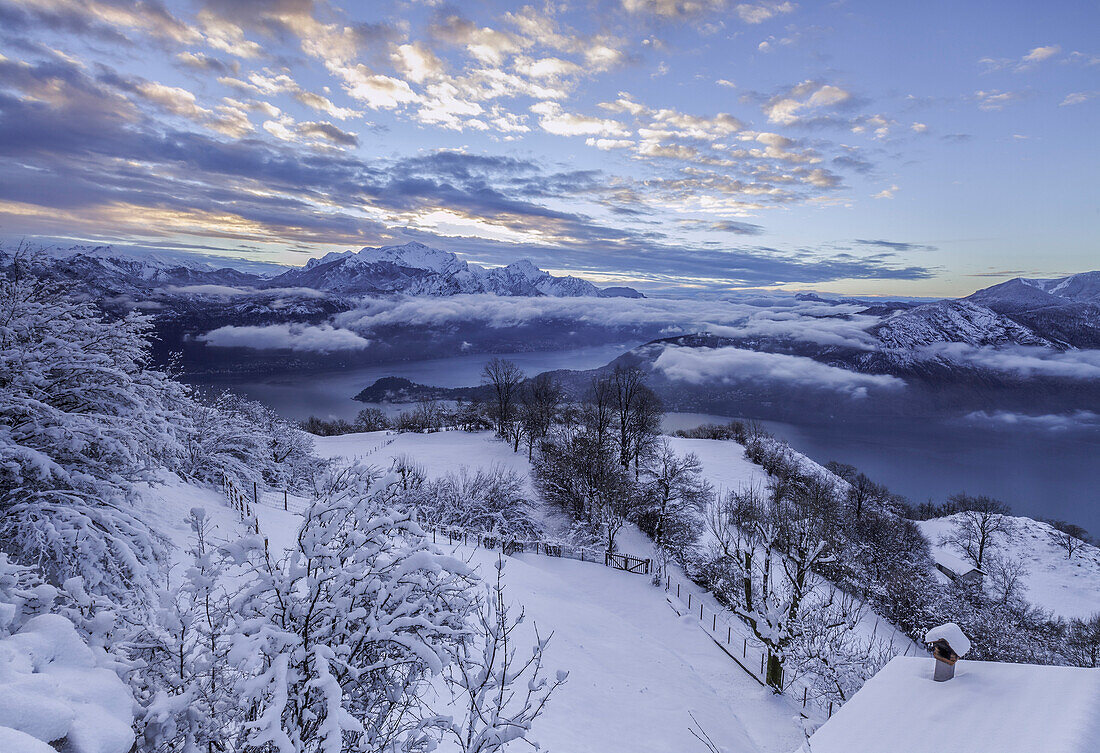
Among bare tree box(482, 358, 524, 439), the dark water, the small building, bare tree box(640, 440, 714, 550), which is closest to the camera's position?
bare tree box(640, 440, 714, 550)

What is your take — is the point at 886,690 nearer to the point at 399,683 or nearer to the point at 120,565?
the point at 399,683

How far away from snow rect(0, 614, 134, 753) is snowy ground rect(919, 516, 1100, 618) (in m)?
62.8

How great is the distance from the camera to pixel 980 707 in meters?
7.37

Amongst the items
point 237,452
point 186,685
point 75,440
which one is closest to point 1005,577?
point 186,685

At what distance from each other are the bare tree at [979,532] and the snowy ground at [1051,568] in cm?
108

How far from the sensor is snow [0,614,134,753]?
2.66m

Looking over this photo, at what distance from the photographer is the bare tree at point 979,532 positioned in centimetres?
4700

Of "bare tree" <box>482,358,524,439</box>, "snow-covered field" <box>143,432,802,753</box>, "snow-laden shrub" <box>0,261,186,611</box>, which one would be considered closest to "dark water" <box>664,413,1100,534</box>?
"bare tree" <box>482,358,524,439</box>

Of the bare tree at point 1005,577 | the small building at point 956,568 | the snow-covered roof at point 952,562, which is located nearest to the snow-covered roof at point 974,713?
the bare tree at point 1005,577

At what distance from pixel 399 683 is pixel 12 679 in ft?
9.92

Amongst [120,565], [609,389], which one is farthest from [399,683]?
[609,389]

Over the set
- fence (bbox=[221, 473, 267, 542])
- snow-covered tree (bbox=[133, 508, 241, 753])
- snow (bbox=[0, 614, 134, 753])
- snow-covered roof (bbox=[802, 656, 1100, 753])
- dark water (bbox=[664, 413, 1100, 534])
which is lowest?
dark water (bbox=[664, 413, 1100, 534])

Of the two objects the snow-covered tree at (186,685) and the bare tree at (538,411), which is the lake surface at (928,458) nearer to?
the bare tree at (538,411)

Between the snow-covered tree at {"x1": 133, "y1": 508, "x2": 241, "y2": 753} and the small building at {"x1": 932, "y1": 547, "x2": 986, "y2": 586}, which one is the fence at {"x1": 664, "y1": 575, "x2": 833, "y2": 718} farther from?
the small building at {"x1": 932, "y1": 547, "x2": 986, "y2": 586}
